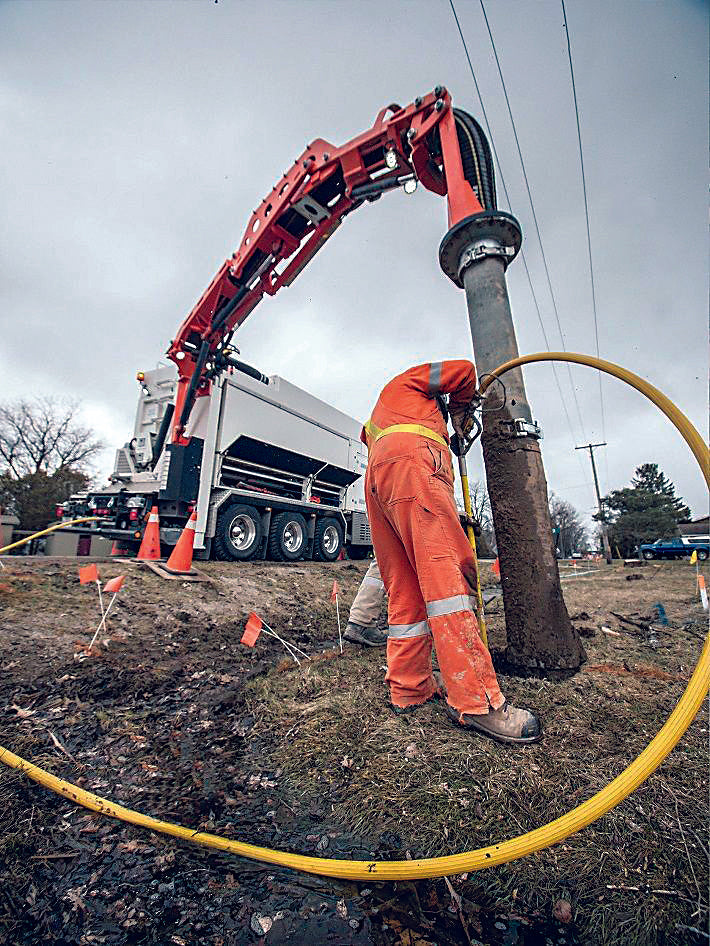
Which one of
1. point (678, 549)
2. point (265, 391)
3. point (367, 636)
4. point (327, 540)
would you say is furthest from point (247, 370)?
point (678, 549)

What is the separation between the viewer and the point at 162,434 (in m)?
7.32

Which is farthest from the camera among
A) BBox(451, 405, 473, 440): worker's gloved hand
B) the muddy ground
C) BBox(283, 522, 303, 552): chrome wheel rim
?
BBox(283, 522, 303, 552): chrome wheel rim

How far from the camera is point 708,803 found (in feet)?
4.66

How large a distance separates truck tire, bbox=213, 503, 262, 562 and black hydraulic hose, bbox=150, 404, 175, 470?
1.54 m

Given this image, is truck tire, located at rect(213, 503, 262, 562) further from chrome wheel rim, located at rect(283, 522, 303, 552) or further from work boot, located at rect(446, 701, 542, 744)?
work boot, located at rect(446, 701, 542, 744)

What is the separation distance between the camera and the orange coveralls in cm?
195

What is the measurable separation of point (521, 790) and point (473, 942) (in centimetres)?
58

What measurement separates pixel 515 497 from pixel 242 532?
5.78 m

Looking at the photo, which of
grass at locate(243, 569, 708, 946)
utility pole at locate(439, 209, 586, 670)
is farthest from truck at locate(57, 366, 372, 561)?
utility pole at locate(439, 209, 586, 670)

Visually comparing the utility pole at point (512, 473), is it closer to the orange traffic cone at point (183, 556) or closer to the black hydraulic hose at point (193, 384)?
the orange traffic cone at point (183, 556)

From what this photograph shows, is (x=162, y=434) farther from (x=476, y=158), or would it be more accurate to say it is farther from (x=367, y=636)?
(x=476, y=158)

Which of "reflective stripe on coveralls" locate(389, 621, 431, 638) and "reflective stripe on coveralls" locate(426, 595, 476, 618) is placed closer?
"reflective stripe on coveralls" locate(426, 595, 476, 618)

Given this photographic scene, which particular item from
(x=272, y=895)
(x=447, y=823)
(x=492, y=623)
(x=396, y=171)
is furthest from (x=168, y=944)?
(x=396, y=171)

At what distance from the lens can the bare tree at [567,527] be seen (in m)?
60.7
